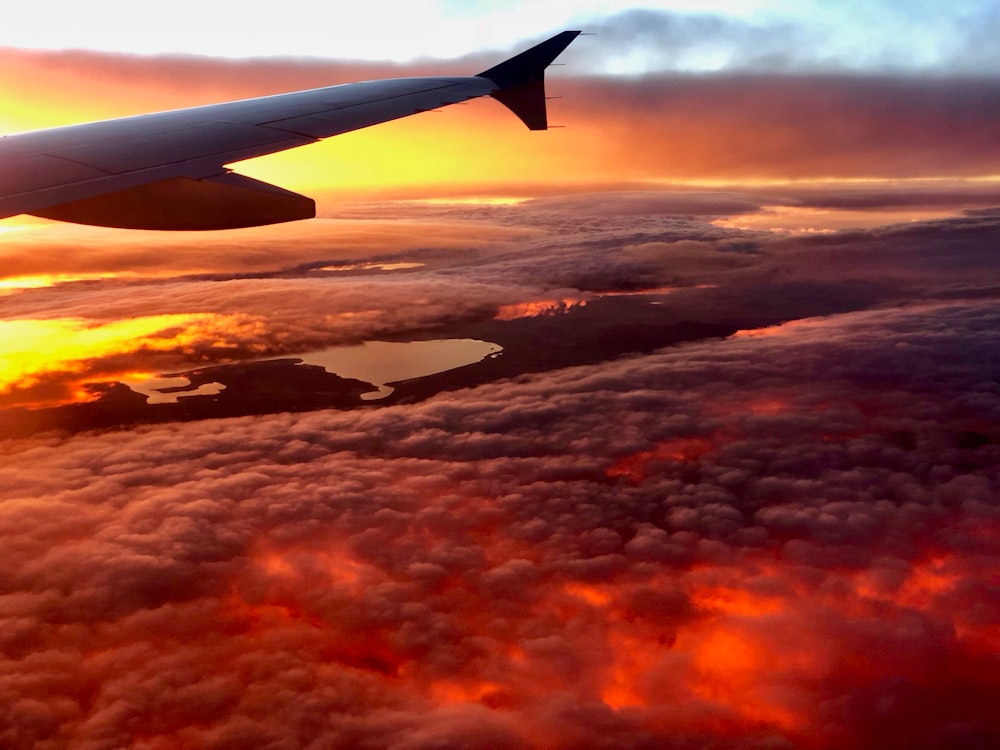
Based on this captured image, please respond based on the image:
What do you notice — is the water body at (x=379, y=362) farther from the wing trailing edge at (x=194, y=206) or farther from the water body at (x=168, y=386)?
the wing trailing edge at (x=194, y=206)

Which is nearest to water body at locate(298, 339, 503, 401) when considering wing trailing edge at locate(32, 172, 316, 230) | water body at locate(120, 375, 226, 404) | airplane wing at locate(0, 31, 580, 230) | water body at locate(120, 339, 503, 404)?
water body at locate(120, 339, 503, 404)

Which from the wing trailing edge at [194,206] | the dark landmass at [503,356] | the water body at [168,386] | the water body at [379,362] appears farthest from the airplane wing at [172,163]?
the water body at [168,386]

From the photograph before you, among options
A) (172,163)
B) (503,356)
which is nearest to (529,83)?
(172,163)

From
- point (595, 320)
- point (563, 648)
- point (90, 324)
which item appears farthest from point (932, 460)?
point (90, 324)

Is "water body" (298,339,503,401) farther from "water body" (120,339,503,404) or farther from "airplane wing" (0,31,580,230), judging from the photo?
"airplane wing" (0,31,580,230)

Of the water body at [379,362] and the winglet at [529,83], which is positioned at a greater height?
the winglet at [529,83]
